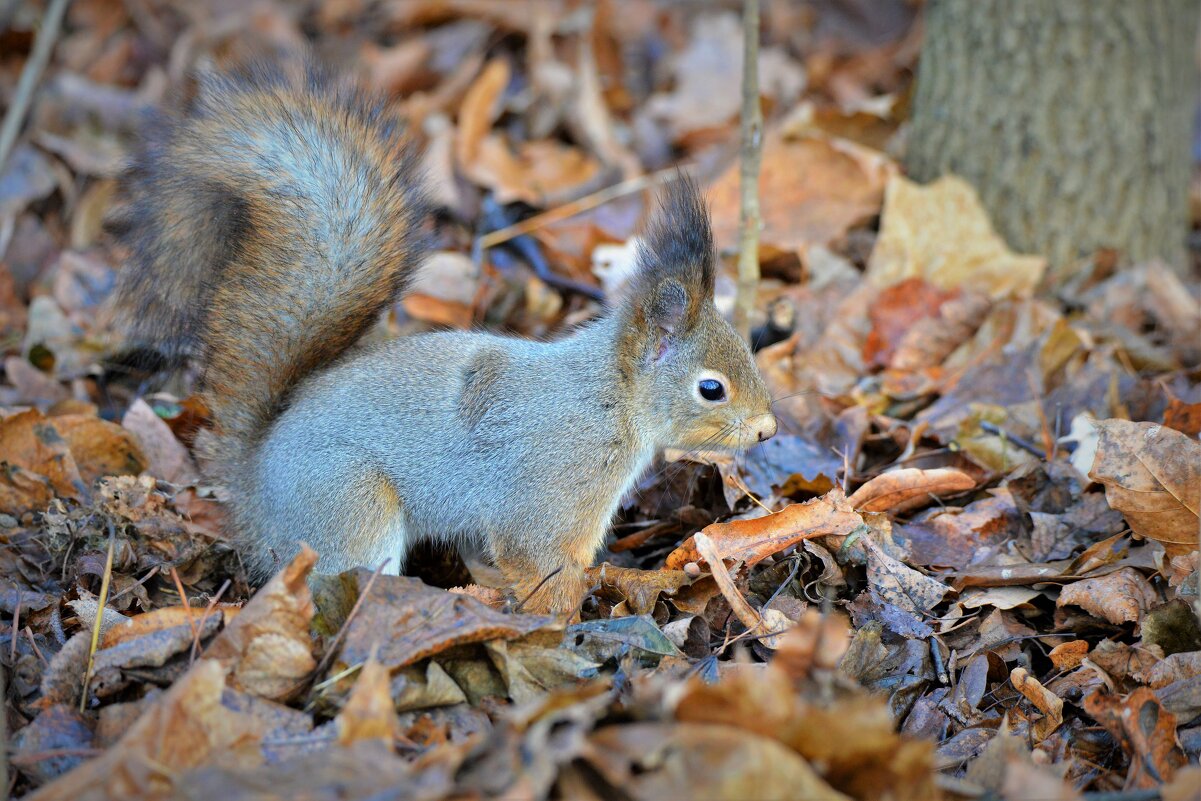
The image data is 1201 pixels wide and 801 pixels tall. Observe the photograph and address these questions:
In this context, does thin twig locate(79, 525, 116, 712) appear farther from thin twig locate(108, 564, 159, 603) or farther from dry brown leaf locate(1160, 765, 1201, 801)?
dry brown leaf locate(1160, 765, 1201, 801)

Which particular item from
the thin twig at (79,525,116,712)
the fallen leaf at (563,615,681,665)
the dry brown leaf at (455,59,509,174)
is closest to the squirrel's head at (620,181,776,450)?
the fallen leaf at (563,615,681,665)

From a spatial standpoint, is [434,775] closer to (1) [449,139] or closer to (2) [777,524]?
(2) [777,524]

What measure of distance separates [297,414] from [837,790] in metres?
1.73

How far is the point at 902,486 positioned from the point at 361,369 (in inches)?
58.7

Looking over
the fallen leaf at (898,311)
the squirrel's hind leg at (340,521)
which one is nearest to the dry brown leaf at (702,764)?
the squirrel's hind leg at (340,521)

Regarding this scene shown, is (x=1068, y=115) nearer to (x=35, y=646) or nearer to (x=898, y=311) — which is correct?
(x=898, y=311)

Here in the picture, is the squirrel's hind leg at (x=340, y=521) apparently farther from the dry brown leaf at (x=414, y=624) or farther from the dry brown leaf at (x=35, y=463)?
the dry brown leaf at (x=35, y=463)

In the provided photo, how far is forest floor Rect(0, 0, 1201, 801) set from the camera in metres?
1.75

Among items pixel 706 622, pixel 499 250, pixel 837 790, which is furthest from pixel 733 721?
pixel 499 250

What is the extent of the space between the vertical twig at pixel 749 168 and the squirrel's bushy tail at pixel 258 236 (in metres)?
1.04

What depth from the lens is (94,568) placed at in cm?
262

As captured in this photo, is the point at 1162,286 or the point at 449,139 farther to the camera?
the point at 449,139

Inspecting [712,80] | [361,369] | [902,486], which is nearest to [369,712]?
[361,369]

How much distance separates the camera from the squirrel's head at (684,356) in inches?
110
